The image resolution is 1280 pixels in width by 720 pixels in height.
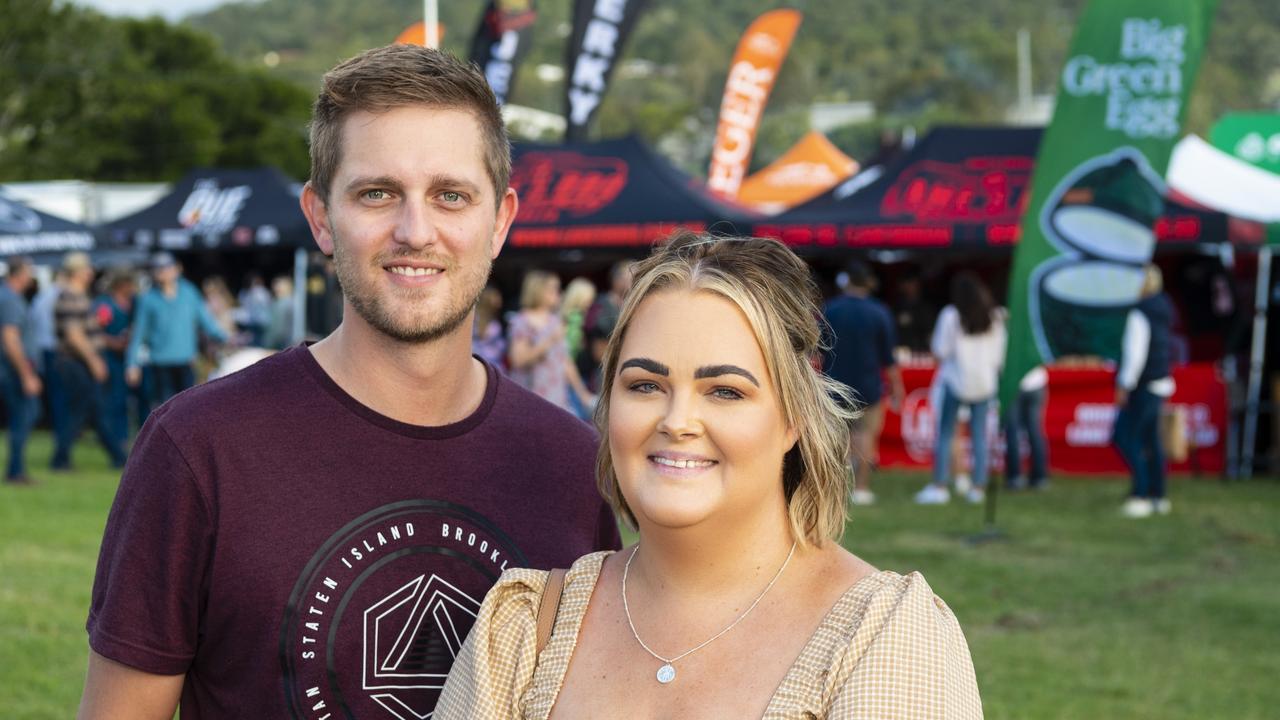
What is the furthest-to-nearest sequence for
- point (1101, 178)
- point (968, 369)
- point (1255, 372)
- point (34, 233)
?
point (34, 233)
point (1255, 372)
point (968, 369)
point (1101, 178)

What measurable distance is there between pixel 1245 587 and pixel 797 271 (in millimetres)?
→ 6766

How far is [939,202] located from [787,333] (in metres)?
12.4

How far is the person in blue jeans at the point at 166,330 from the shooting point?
11961 mm

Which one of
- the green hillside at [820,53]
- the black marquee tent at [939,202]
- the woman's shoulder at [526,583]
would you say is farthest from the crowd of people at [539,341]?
the green hillside at [820,53]

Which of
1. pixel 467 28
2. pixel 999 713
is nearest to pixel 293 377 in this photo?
pixel 999 713

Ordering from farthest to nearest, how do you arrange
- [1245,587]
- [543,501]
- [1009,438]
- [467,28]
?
[467,28] → [1009,438] → [1245,587] → [543,501]

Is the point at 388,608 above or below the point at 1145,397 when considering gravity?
above

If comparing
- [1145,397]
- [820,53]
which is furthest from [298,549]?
[820,53]

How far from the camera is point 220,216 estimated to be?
63.5 feet

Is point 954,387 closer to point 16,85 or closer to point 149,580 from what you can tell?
point 149,580

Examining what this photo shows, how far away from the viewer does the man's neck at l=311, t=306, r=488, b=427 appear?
2.27m

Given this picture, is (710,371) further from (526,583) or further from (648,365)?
(526,583)

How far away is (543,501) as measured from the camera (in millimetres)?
2416

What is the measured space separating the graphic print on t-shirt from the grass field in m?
3.64
